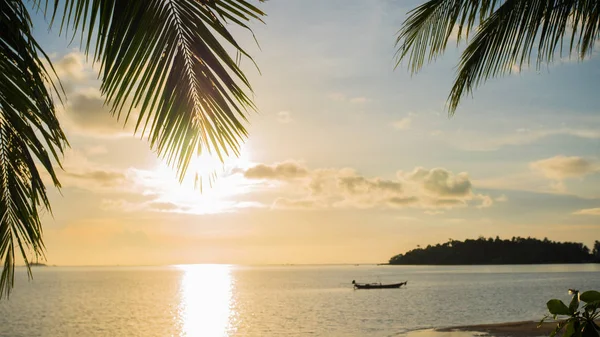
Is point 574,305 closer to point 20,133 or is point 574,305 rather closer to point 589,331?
point 589,331

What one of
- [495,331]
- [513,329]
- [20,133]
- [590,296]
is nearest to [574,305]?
[590,296]

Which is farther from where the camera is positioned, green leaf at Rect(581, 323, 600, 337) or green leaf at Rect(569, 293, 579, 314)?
green leaf at Rect(569, 293, 579, 314)

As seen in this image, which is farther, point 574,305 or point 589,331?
point 574,305

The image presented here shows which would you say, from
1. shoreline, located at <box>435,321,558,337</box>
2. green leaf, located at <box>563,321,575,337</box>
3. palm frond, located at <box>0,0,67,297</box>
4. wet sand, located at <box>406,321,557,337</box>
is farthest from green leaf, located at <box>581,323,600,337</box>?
wet sand, located at <box>406,321,557,337</box>

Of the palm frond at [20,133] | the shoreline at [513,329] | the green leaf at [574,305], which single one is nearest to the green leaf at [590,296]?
the green leaf at [574,305]

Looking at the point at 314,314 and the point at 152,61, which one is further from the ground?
the point at 152,61

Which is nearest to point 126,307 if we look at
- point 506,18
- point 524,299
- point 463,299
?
point 463,299

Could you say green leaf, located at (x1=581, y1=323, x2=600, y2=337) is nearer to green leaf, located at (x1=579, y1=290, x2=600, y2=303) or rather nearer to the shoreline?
green leaf, located at (x1=579, y1=290, x2=600, y2=303)

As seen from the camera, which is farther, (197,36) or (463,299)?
(463,299)

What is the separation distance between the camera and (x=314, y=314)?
6475cm

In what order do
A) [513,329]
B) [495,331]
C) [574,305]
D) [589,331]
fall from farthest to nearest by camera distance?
1. [513,329]
2. [495,331]
3. [574,305]
4. [589,331]

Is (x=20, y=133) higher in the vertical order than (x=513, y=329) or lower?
higher

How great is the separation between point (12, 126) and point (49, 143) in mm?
286

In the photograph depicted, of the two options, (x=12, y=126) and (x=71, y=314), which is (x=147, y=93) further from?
(x=71, y=314)
